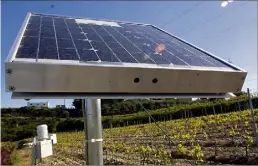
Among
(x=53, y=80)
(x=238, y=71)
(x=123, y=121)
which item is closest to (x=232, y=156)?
(x=238, y=71)

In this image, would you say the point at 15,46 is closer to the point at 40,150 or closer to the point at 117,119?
the point at 40,150

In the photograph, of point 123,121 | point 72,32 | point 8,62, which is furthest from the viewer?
point 123,121

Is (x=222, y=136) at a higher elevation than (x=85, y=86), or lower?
lower

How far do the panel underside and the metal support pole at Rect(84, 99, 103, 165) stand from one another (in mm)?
472

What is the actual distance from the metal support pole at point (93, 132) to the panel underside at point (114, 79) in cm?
47

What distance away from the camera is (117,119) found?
132 ft

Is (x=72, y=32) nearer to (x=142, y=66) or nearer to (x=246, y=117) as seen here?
(x=142, y=66)

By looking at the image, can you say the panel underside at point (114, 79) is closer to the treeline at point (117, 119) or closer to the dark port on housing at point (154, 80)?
the dark port on housing at point (154, 80)

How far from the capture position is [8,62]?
1.18 metres

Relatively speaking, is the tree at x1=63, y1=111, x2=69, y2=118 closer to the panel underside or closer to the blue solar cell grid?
the blue solar cell grid

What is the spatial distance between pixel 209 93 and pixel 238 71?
0.24 meters

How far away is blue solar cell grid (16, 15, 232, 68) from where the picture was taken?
1507 millimetres

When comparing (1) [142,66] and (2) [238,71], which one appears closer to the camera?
(1) [142,66]

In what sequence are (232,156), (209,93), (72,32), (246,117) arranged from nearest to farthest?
(209,93)
(72,32)
(232,156)
(246,117)
